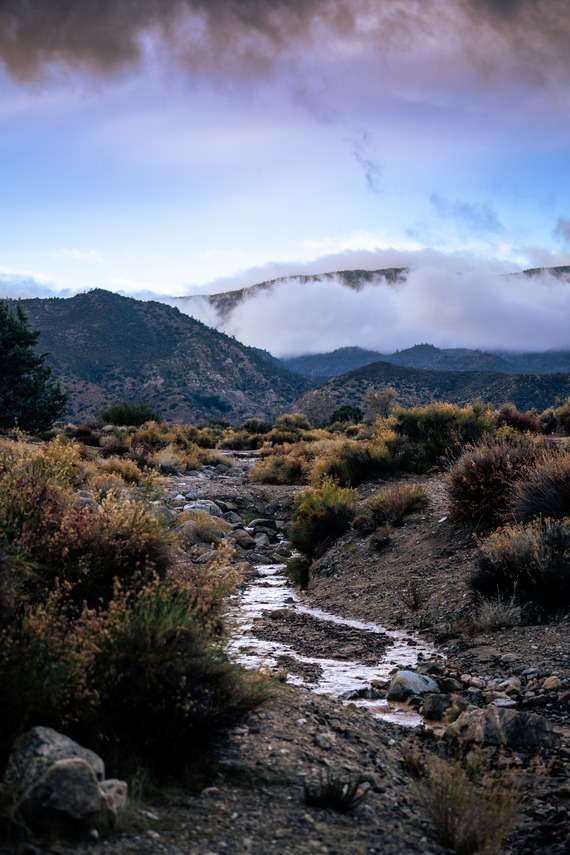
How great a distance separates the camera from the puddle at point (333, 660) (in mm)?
5953

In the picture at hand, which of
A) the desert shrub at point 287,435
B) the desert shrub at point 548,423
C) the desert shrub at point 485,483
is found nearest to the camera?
the desert shrub at point 485,483

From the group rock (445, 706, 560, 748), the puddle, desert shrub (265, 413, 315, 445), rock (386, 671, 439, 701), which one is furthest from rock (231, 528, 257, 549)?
desert shrub (265, 413, 315, 445)

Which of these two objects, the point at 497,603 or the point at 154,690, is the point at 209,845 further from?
the point at 497,603

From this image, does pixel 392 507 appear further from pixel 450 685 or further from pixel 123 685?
pixel 123 685

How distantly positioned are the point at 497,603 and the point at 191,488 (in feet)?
46.2

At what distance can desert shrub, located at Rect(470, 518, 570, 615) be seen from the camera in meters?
7.75

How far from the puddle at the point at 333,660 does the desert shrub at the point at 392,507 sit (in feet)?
8.69

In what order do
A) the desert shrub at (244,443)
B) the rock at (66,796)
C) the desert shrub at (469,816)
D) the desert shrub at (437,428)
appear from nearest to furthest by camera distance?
the rock at (66,796)
the desert shrub at (469,816)
the desert shrub at (437,428)
the desert shrub at (244,443)

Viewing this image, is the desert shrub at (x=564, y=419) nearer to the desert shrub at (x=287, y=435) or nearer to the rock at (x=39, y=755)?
the desert shrub at (x=287, y=435)

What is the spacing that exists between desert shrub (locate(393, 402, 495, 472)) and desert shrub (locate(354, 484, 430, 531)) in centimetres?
502

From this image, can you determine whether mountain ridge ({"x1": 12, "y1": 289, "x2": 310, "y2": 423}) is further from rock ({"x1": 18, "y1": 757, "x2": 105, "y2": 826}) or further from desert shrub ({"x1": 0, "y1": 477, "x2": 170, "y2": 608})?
rock ({"x1": 18, "y1": 757, "x2": 105, "y2": 826})

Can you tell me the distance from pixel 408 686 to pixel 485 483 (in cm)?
572

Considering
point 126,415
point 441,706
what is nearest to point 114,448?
point 126,415

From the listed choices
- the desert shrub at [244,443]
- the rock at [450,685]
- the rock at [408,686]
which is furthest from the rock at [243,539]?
the desert shrub at [244,443]
